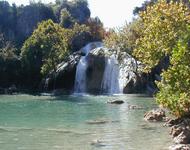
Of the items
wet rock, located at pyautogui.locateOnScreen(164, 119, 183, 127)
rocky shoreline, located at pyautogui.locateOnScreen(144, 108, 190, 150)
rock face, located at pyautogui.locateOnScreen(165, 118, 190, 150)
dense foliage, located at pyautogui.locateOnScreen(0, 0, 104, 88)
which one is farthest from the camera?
dense foliage, located at pyautogui.locateOnScreen(0, 0, 104, 88)

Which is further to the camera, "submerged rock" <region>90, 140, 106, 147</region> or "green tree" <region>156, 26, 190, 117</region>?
"green tree" <region>156, 26, 190, 117</region>

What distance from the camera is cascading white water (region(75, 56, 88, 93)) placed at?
62094 mm

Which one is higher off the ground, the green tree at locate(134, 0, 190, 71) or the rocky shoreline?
the green tree at locate(134, 0, 190, 71)

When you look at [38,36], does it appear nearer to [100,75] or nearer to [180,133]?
[100,75]

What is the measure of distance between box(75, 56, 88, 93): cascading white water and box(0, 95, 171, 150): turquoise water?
981 inches

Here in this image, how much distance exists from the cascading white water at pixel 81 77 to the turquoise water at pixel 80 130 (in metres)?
24.9

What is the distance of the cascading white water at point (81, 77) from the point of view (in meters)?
62.1

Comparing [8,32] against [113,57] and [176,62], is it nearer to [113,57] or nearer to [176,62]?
[113,57]

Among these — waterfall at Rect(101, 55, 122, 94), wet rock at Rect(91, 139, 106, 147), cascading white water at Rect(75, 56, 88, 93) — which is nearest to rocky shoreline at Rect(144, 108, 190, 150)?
wet rock at Rect(91, 139, 106, 147)

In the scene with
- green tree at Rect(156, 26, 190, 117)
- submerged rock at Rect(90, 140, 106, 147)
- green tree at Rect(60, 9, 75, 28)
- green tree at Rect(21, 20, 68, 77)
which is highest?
green tree at Rect(60, 9, 75, 28)

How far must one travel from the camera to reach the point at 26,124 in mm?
28234

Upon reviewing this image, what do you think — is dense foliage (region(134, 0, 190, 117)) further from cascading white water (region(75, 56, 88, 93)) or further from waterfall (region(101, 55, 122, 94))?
cascading white water (region(75, 56, 88, 93))

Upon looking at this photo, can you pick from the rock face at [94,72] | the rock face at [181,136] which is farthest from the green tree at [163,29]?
the rock face at [94,72]

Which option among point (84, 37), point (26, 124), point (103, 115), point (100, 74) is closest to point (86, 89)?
point (100, 74)
